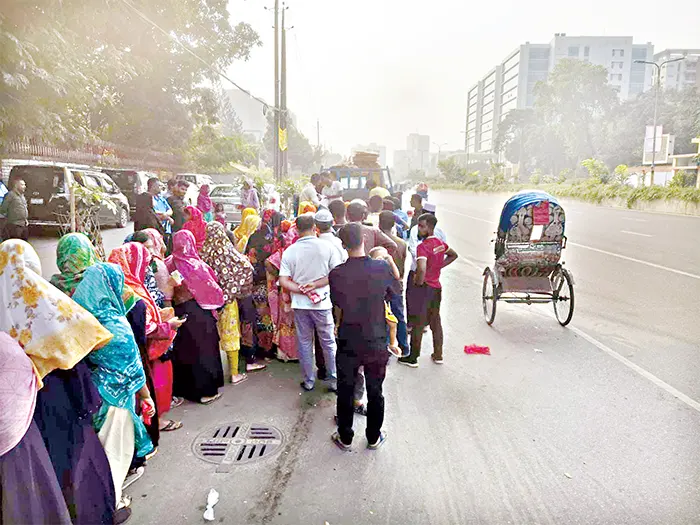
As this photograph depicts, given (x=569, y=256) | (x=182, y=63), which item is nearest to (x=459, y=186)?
(x=182, y=63)

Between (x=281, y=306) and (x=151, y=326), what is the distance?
177cm

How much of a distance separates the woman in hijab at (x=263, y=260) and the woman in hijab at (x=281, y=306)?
0.26 feet

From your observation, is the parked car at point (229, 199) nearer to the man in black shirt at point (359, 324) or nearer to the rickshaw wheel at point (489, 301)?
the rickshaw wheel at point (489, 301)

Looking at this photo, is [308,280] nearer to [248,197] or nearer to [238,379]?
[238,379]

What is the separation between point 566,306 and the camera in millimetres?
7371

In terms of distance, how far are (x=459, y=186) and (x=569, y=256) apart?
6968 centimetres

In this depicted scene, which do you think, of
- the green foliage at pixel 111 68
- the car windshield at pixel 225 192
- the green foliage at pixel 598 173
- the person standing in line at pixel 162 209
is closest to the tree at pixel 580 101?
the green foliage at pixel 598 173

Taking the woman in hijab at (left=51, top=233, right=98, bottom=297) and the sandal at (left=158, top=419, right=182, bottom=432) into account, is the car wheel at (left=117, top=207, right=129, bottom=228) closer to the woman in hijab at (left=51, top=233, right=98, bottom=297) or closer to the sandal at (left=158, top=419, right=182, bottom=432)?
the sandal at (left=158, top=419, right=182, bottom=432)

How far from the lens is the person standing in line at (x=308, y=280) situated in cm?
473

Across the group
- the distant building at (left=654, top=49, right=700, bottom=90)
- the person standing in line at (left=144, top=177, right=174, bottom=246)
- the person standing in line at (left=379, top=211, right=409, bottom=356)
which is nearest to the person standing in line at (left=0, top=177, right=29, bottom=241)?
the person standing in line at (left=144, top=177, right=174, bottom=246)

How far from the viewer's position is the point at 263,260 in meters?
5.65

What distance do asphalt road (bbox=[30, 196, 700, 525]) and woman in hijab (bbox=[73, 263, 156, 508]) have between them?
0.31 metres

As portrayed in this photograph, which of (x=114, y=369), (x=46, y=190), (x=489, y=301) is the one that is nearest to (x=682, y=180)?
(x=489, y=301)

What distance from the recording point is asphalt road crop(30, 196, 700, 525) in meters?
3.28
